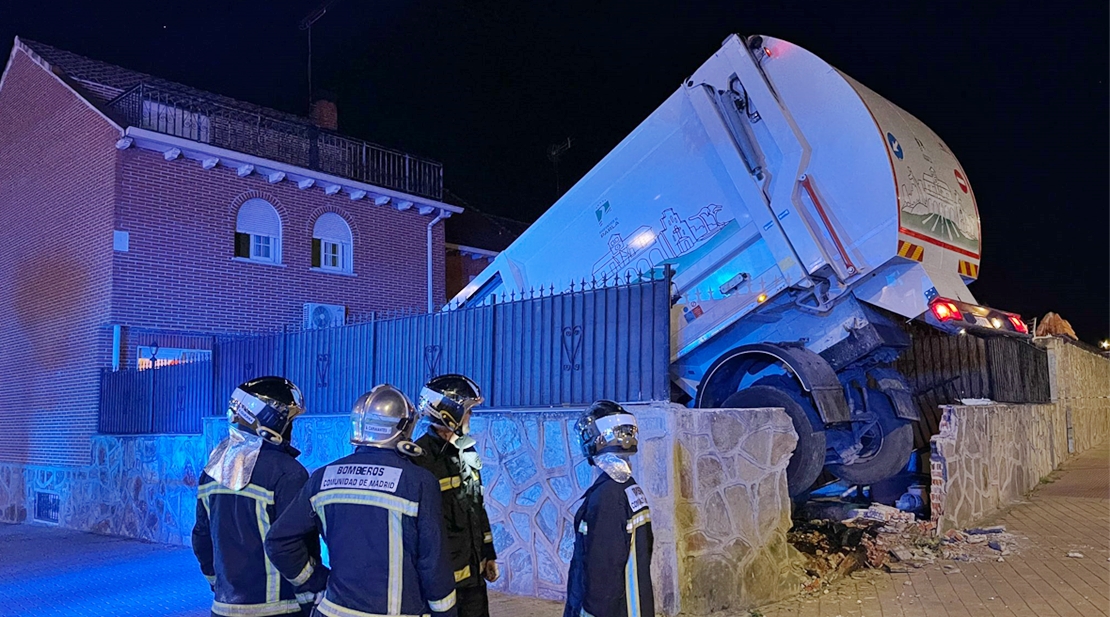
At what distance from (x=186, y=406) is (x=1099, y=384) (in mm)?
23746

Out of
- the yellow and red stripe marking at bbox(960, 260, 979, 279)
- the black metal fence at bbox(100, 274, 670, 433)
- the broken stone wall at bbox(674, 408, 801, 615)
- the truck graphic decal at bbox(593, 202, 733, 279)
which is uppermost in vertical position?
the truck graphic decal at bbox(593, 202, 733, 279)

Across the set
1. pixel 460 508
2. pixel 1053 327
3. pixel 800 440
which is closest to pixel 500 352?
pixel 800 440

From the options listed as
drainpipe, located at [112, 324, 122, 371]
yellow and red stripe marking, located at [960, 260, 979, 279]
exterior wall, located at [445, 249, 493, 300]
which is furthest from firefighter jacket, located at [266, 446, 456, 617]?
exterior wall, located at [445, 249, 493, 300]

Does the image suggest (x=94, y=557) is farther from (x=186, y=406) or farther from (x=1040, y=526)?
(x=1040, y=526)

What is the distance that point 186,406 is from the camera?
1185cm

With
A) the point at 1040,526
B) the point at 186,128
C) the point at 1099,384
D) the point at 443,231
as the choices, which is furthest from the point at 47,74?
the point at 1099,384

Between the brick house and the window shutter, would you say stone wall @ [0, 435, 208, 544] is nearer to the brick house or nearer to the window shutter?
the brick house

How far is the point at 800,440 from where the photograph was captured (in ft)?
23.1

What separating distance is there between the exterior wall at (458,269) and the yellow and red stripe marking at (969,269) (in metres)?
13.1

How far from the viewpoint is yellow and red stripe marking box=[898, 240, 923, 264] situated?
283 inches

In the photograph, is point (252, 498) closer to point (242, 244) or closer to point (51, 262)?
point (242, 244)

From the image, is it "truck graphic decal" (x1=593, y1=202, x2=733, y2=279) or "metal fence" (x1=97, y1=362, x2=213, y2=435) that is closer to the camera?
"truck graphic decal" (x1=593, y1=202, x2=733, y2=279)

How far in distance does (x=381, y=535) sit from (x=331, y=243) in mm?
14209

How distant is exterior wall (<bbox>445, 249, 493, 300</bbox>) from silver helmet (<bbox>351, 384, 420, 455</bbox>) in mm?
16466
